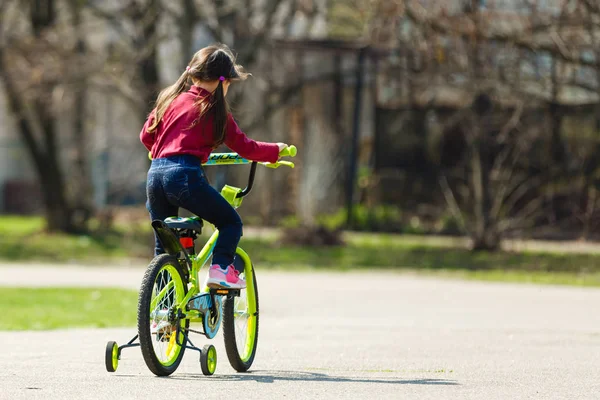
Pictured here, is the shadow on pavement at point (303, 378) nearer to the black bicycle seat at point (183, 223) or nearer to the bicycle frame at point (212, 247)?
the bicycle frame at point (212, 247)

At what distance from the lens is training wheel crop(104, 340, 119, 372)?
7.02 meters

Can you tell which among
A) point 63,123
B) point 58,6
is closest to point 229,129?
point 58,6

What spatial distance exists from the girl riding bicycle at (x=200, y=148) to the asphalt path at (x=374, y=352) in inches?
31.0

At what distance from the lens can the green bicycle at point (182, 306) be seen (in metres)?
6.74

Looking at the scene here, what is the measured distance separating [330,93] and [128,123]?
21.0ft

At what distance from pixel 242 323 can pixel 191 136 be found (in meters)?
1.25

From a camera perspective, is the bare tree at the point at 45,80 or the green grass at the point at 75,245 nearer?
the bare tree at the point at 45,80

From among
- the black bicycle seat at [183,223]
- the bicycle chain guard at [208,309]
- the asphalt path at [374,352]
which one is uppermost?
the black bicycle seat at [183,223]

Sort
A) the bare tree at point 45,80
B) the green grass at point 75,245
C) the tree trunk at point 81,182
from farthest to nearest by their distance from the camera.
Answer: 1. the tree trunk at point 81,182
2. the green grass at point 75,245
3. the bare tree at point 45,80

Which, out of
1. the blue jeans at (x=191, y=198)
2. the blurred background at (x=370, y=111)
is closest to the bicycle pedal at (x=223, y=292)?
the blue jeans at (x=191, y=198)

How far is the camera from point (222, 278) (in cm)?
709

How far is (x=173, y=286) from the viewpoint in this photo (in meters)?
7.00

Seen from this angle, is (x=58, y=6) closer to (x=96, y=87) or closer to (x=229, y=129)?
(x=96, y=87)

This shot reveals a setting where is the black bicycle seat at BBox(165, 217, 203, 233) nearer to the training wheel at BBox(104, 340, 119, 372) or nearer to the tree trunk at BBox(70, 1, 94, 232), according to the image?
the training wheel at BBox(104, 340, 119, 372)
